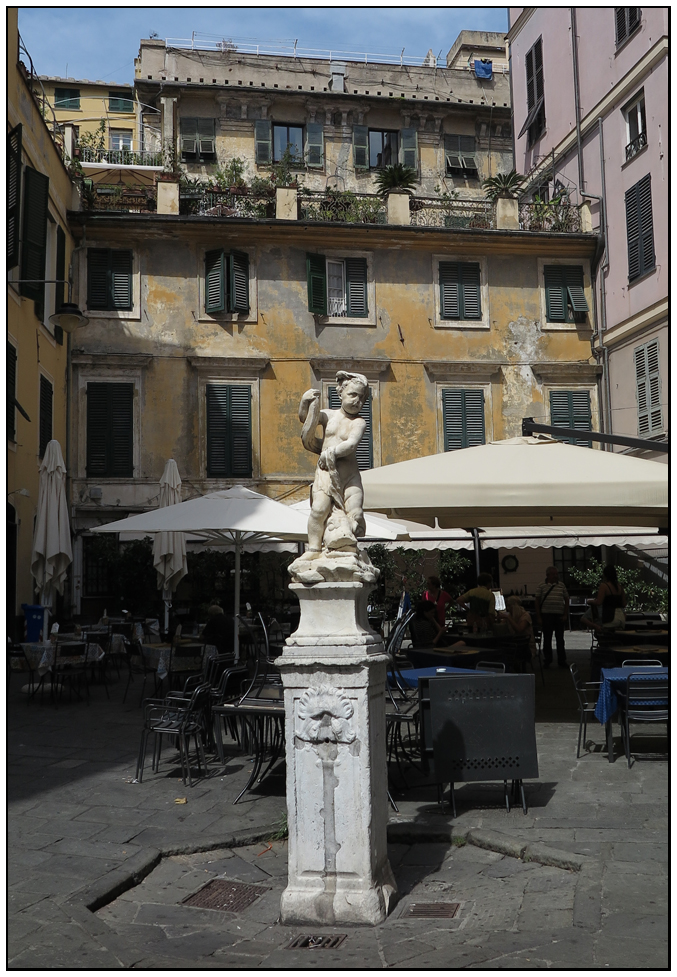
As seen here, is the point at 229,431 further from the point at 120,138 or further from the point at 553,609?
the point at 120,138

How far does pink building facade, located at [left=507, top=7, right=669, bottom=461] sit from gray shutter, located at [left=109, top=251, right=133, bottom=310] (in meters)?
10.3

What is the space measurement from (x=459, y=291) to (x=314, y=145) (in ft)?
25.3

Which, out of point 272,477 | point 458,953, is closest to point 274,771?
point 458,953

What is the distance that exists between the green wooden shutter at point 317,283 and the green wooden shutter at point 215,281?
1898 mm

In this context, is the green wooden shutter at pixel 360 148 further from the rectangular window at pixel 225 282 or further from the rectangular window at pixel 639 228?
the rectangular window at pixel 639 228

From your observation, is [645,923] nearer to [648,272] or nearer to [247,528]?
[247,528]

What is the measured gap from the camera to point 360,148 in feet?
85.5

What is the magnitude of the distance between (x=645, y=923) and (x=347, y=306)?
17.8 m

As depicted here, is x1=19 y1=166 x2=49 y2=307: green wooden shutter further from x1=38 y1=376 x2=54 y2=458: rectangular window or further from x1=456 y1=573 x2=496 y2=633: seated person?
x1=456 y1=573 x2=496 y2=633: seated person

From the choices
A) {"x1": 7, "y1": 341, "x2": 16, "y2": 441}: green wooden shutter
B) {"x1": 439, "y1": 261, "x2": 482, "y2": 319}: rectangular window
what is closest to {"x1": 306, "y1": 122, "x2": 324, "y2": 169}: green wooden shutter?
{"x1": 439, "y1": 261, "x2": 482, "y2": 319}: rectangular window

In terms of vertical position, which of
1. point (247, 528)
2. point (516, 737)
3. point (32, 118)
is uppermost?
point (32, 118)

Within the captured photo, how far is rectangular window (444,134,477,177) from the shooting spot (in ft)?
88.5

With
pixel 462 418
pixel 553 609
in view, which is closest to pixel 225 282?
pixel 462 418

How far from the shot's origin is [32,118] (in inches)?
619
